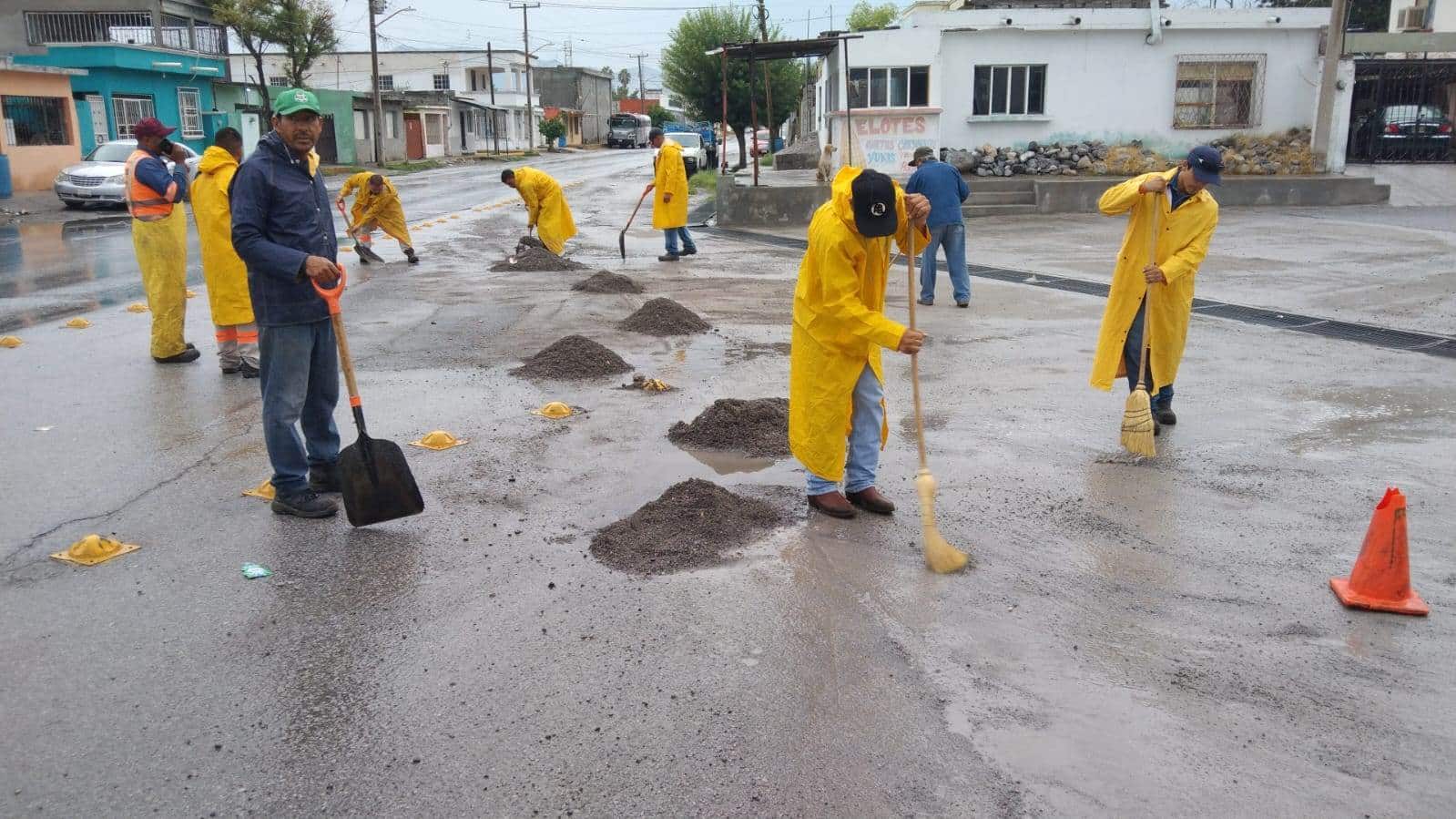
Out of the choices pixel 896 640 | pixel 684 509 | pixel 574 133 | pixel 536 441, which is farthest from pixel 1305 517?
pixel 574 133

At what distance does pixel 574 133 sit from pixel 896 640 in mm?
84812

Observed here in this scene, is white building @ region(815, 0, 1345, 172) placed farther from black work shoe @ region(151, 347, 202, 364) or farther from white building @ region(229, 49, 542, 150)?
white building @ region(229, 49, 542, 150)

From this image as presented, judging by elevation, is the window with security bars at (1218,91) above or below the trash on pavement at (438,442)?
above

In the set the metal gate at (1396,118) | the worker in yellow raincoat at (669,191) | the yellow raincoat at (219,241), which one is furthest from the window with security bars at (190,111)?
the metal gate at (1396,118)

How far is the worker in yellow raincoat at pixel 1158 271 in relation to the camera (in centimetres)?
645

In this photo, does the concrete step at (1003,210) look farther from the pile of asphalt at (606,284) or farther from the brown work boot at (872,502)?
the brown work boot at (872,502)

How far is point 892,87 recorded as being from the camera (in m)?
23.9

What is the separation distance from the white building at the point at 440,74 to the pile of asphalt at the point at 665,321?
205 ft

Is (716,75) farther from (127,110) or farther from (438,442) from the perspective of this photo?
(438,442)

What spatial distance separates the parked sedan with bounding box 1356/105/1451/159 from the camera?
2495cm

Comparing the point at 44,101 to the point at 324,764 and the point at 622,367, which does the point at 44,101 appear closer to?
the point at 622,367

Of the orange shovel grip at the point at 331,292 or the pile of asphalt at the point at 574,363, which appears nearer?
the orange shovel grip at the point at 331,292

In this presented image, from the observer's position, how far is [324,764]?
127 inches

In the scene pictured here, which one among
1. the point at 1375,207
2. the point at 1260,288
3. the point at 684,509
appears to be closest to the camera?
the point at 684,509
